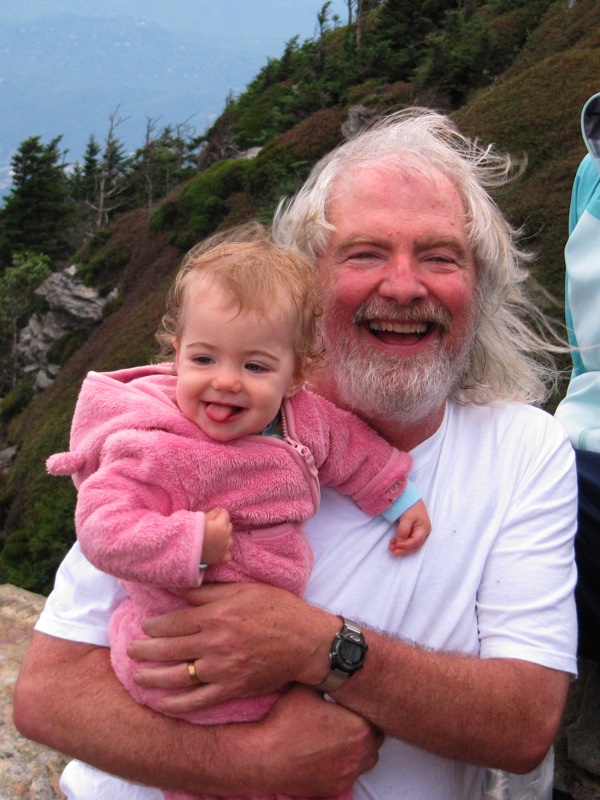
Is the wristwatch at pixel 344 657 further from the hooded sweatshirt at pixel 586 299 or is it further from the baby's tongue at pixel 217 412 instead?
the hooded sweatshirt at pixel 586 299

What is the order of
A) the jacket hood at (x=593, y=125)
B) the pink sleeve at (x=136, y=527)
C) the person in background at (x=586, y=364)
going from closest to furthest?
the pink sleeve at (x=136, y=527) < the person in background at (x=586, y=364) < the jacket hood at (x=593, y=125)

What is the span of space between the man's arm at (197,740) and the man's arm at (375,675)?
80mm

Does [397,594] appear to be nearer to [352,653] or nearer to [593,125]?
[352,653]

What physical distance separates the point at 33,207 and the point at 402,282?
4442cm

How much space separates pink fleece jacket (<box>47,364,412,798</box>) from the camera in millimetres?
1547

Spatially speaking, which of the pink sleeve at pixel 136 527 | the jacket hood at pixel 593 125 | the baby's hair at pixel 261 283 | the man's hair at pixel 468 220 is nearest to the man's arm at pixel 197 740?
the pink sleeve at pixel 136 527

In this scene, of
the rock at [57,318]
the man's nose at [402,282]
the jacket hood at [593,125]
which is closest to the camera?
the man's nose at [402,282]

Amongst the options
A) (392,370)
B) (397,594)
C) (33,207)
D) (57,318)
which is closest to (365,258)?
(392,370)

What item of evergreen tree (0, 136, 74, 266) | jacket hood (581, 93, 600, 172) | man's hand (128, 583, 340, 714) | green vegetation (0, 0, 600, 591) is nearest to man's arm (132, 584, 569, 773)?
man's hand (128, 583, 340, 714)

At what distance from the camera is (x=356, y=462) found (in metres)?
2.04

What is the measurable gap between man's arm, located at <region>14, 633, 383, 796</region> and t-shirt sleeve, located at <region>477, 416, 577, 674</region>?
18.2 inches

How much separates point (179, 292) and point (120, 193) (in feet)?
157

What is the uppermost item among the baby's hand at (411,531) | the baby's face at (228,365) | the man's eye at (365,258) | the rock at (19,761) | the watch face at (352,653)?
the man's eye at (365,258)

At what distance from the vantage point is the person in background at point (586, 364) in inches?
98.0
